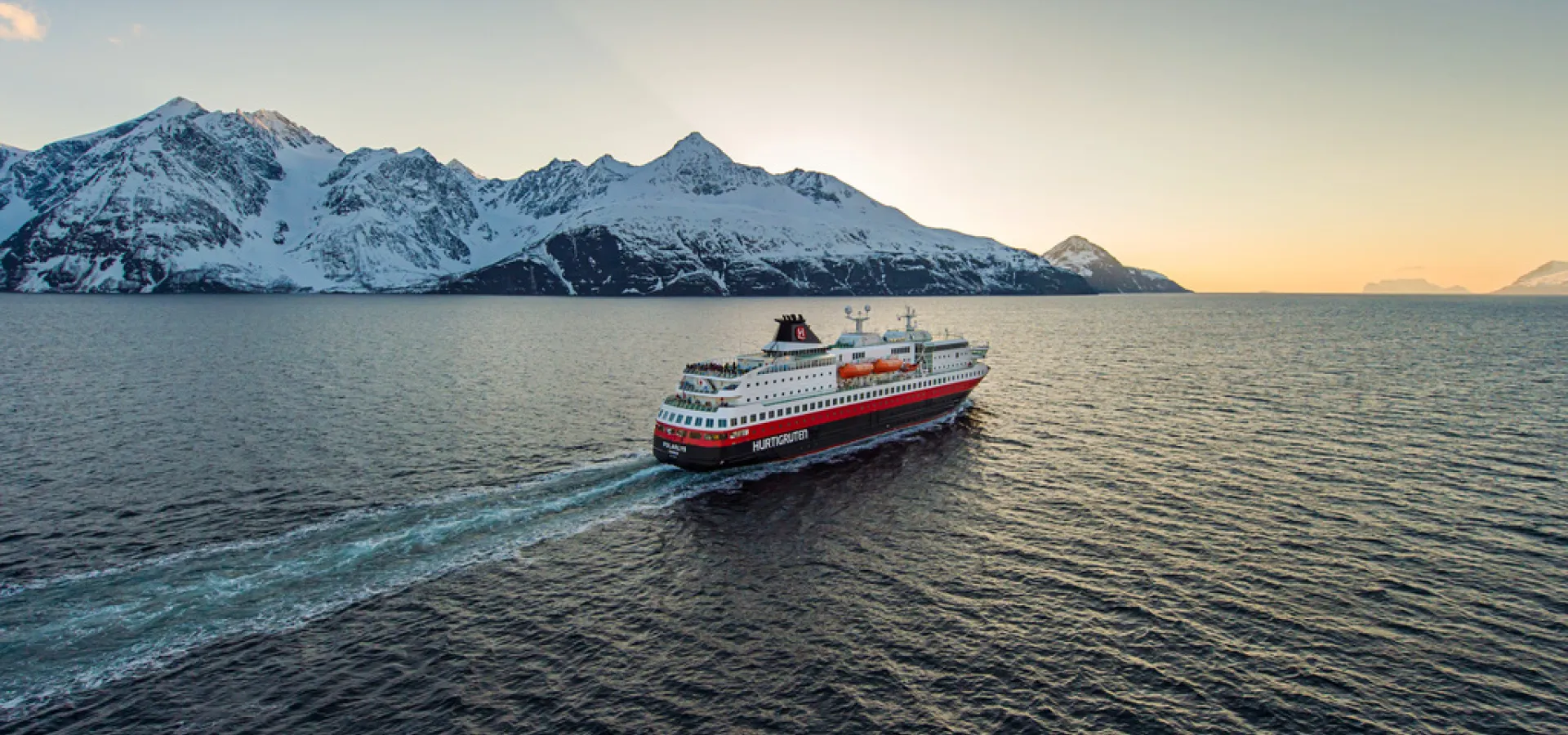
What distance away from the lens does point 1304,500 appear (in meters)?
48.0

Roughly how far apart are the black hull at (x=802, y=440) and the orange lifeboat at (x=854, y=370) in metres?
4.46

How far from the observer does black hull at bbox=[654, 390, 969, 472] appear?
5628 centimetres

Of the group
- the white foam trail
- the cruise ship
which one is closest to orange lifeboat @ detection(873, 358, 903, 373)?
the cruise ship

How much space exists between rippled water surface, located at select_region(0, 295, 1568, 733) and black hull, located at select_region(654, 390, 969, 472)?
1.99 meters

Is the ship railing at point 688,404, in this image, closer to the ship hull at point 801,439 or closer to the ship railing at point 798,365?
the ship hull at point 801,439

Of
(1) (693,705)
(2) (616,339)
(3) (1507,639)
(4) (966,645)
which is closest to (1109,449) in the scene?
(3) (1507,639)

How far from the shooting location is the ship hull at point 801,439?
56.3 metres

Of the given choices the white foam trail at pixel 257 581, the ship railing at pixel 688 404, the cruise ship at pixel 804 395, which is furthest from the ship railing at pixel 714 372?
the white foam trail at pixel 257 581

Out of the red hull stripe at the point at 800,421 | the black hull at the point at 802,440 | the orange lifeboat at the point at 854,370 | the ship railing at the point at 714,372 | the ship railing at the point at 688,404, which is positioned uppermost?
the ship railing at the point at 714,372

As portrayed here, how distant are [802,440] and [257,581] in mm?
41353

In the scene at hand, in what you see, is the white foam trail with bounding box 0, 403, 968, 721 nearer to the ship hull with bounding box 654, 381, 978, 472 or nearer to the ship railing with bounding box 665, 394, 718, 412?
the ship hull with bounding box 654, 381, 978, 472

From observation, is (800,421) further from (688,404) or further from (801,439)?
(688,404)

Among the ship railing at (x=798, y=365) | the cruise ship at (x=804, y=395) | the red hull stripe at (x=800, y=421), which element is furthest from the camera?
the ship railing at (x=798, y=365)

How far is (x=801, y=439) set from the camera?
63.4 m
